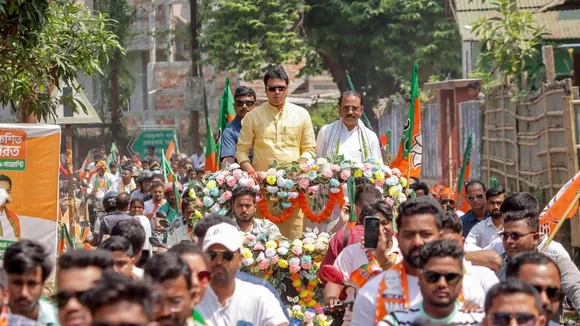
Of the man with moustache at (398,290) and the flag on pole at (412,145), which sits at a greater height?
the flag on pole at (412,145)

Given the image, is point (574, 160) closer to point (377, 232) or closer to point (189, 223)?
point (189, 223)

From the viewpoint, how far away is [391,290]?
690 centimetres

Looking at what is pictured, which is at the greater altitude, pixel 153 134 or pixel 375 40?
pixel 375 40

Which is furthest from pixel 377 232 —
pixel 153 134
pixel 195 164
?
pixel 153 134

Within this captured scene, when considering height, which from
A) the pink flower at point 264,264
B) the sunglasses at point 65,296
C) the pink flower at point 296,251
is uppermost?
the sunglasses at point 65,296

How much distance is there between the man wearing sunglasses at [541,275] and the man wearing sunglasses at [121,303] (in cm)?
240

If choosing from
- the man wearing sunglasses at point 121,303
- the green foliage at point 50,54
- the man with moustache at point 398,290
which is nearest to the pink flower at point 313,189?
the green foliage at point 50,54

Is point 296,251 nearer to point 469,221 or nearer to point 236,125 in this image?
point 469,221

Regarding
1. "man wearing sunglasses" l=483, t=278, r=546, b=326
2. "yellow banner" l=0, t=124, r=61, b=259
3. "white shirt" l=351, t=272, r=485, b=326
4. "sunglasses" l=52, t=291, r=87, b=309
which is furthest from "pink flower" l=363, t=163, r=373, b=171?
"sunglasses" l=52, t=291, r=87, b=309

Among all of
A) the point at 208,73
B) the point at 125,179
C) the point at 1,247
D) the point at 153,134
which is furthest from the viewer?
the point at 208,73

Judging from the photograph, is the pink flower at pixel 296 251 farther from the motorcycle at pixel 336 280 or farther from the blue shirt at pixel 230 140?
the motorcycle at pixel 336 280

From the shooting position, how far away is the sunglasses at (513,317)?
6.15 meters

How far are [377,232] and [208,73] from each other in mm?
37135

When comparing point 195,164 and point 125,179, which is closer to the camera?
point 125,179
